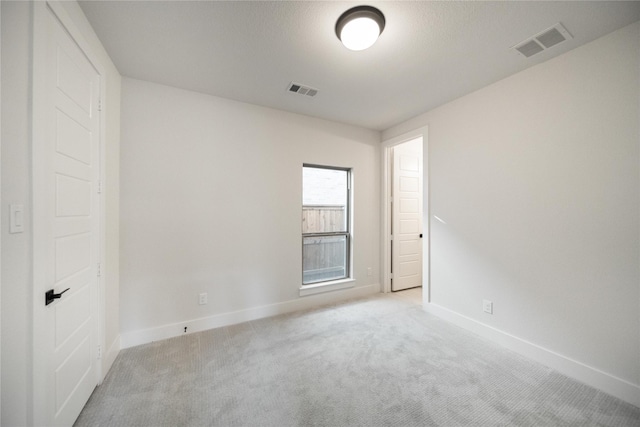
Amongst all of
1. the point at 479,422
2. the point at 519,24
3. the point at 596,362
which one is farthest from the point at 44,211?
the point at 596,362

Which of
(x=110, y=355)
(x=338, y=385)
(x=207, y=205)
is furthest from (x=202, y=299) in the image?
(x=338, y=385)

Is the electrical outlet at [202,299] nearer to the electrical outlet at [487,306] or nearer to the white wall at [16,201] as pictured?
the white wall at [16,201]

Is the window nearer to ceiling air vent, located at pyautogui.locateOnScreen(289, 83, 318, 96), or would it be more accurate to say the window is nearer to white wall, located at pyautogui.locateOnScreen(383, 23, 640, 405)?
ceiling air vent, located at pyautogui.locateOnScreen(289, 83, 318, 96)

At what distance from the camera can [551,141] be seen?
213 centimetres

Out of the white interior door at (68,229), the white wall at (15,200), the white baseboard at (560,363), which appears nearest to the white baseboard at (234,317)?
the white interior door at (68,229)

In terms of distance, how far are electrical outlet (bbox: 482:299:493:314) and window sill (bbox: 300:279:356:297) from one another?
171 cm

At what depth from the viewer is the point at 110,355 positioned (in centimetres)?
207

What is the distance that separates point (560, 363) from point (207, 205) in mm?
3711

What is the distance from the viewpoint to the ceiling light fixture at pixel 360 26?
161 cm

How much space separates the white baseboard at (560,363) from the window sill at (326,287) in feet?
4.73

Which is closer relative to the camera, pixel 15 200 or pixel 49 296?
pixel 15 200

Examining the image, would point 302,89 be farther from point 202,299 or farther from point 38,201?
point 202,299

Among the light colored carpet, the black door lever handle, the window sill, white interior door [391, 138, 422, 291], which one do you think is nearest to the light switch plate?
the black door lever handle

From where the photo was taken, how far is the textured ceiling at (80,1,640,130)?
162 centimetres
